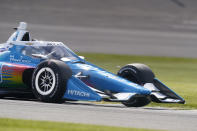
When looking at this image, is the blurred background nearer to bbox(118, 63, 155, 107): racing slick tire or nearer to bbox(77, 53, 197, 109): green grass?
bbox(77, 53, 197, 109): green grass

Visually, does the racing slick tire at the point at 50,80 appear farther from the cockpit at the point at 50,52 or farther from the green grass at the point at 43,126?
the green grass at the point at 43,126

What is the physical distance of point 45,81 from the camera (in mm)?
11383

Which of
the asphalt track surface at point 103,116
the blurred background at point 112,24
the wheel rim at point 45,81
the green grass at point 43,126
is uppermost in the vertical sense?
the blurred background at point 112,24

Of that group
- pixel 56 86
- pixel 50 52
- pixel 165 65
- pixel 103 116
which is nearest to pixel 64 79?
pixel 56 86

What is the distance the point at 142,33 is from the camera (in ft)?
119

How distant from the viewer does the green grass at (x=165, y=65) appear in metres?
20.2

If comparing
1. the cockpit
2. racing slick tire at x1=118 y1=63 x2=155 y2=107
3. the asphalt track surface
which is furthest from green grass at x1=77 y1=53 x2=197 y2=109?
the asphalt track surface

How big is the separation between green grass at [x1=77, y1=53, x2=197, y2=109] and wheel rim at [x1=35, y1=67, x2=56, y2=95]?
19.4 ft

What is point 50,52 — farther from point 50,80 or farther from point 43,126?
point 43,126

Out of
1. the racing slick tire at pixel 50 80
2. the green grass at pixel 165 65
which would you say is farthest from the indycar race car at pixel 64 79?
the green grass at pixel 165 65

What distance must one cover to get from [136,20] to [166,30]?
9.42 feet

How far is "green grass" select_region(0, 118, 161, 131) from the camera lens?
7680 mm

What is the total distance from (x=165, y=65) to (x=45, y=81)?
16.9m

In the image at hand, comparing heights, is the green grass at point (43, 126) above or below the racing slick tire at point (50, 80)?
below
